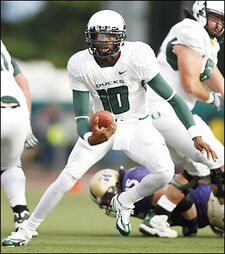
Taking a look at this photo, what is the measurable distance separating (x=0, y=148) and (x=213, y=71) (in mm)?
1638

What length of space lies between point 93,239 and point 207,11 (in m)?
1.80

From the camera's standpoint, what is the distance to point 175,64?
19.6 ft

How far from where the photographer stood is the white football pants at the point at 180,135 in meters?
5.66

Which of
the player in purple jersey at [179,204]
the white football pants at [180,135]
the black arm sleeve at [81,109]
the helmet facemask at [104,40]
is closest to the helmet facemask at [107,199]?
the player in purple jersey at [179,204]

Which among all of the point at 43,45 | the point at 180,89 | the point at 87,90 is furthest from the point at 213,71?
the point at 43,45

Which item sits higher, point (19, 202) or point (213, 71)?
point (213, 71)

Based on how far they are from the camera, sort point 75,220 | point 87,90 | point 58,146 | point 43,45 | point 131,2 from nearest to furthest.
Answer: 1. point 87,90
2. point 75,220
3. point 131,2
4. point 58,146
5. point 43,45

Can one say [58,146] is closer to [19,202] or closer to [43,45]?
[19,202]

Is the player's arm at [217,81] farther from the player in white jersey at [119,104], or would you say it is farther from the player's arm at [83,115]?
the player's arm at [83,115]

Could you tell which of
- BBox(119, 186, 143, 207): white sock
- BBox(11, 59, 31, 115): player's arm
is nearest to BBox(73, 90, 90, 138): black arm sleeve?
BBox(119, 186, 143, 207): white sock

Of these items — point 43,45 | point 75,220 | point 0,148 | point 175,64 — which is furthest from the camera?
point 43,45

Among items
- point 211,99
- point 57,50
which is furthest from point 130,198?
point 57,50

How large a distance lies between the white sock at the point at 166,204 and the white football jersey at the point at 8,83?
4.26 ft

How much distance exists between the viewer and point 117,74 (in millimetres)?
4844
